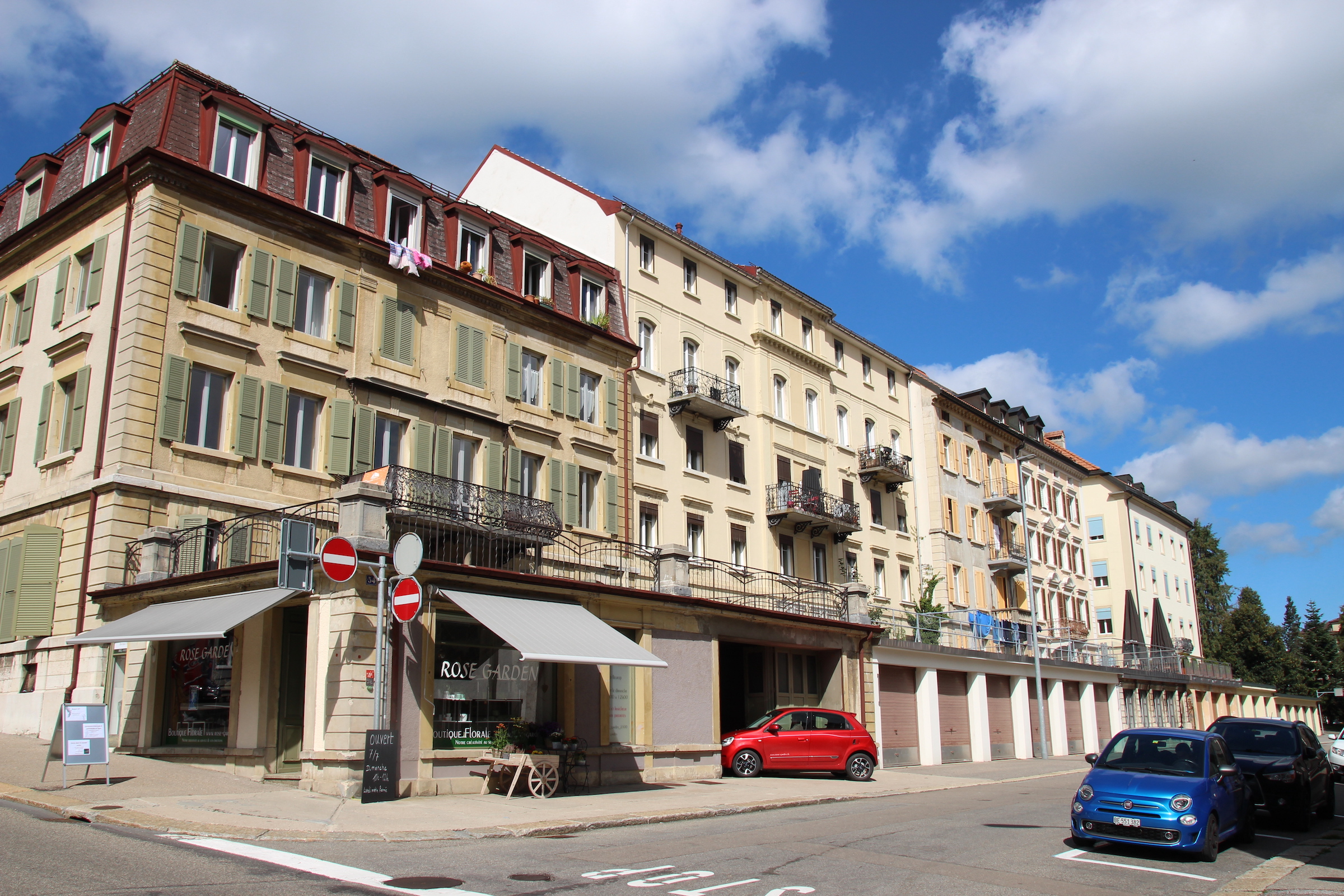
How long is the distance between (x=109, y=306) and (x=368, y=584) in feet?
32.1

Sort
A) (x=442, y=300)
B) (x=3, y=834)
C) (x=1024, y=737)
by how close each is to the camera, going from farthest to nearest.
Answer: (x=1024, y=737), (x=442, y=300), (x=3, y=834)

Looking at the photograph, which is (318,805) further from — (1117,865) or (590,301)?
(590,301)

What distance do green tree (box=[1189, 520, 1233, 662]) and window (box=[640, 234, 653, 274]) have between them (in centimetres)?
5982

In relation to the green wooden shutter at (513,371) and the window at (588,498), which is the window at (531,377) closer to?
the green wooden shutter at (513,371)

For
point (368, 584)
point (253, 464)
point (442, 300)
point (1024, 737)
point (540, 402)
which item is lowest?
point (1024, 737)

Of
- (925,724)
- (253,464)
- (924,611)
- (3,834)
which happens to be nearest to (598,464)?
(253,464)

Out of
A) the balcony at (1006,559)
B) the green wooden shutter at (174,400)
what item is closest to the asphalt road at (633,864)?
the green wooden shutter at (174,400)

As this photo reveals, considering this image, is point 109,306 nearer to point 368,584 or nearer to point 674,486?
point 368,584

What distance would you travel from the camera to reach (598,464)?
29.0 metres

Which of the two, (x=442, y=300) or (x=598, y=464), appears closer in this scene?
(x=442, y=300)

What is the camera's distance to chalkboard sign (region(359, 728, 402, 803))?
14578 millimetres

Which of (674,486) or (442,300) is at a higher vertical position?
(442,300)

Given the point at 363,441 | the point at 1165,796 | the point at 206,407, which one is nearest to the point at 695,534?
the point at 363,441

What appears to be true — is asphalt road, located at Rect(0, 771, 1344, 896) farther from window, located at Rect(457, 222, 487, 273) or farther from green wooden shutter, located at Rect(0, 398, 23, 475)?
window, located at Rect(457, 222, 487, 273)
